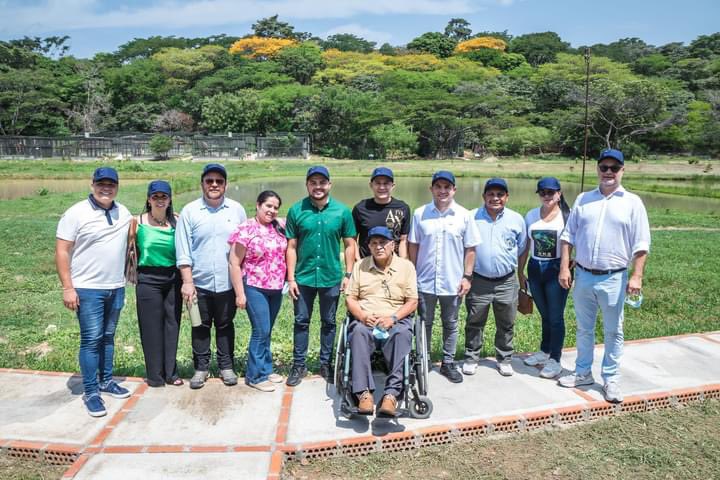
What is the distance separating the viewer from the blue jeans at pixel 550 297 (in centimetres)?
453

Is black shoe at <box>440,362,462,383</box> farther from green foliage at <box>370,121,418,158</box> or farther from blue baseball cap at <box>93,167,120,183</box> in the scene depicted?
green foliage at <box>370,121,418,158</box>

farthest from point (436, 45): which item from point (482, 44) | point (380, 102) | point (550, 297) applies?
point (550, 297)

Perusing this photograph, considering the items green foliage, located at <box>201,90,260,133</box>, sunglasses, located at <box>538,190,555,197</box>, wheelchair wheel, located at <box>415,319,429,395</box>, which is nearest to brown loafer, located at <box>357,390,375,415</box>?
wheelchair wheel, located at <box>415,319,429,395</box>

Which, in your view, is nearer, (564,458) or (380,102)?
(564,458)

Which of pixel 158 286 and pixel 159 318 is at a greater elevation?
pixel 158 286

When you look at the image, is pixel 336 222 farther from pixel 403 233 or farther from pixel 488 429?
pixel 488 429

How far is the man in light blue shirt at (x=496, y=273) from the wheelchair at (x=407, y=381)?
0.80 metres

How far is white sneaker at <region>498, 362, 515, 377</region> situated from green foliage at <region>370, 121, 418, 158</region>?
156ft

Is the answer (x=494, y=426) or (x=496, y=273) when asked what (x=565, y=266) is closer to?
(x=496, y=273)

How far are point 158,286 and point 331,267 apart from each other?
1273 mm

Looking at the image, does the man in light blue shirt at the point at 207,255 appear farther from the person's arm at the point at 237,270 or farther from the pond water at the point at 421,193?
the pond water at the point at 421,193

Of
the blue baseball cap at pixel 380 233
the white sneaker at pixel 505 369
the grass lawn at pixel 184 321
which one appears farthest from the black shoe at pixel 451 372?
the blue baseball cap at pixel 380 233

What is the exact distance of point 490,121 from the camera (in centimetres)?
5266

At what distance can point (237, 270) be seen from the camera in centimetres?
407
